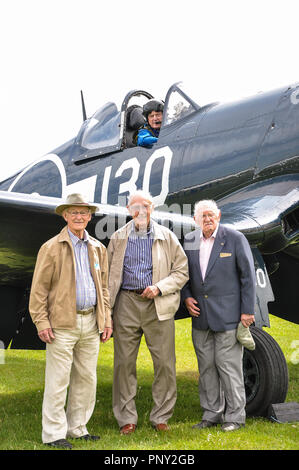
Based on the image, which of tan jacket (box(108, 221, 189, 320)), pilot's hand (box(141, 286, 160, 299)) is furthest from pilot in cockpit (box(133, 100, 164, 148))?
pilot's hand (box(141, 286, 160, 299))

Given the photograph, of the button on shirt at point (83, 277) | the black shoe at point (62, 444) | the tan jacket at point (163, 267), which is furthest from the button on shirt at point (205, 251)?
the black shoe at point (62, 444)

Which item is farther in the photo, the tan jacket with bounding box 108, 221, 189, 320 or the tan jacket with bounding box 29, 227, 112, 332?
the tan jacket with bounding box 108, 221, 189, 320

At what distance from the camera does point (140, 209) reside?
146 inches

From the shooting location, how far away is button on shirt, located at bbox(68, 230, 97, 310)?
340cm

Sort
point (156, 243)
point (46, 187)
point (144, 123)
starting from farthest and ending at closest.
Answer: point (46, 187) < point (144, 123) < point (156, 243)

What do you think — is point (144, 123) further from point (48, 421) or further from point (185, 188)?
point (48, 421)

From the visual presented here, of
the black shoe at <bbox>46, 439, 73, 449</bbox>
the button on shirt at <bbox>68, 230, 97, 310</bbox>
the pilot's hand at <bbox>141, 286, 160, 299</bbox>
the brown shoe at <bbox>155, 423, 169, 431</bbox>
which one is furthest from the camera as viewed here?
the brown shoe at <bbox>155, 423, 169, 431</bbox>

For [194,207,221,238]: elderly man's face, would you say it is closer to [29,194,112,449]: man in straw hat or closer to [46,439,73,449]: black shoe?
[29,194,112,449]: man in straw hat

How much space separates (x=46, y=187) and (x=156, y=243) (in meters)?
3.06

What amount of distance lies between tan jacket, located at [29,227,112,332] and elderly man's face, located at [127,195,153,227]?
486mm

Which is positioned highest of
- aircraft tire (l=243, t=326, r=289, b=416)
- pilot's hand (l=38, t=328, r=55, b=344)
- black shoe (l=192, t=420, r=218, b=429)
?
pilot's hand (l=38, t=328, r=55, b=344)

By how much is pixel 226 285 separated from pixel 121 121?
9.02ft

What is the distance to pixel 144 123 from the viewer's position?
595cm
